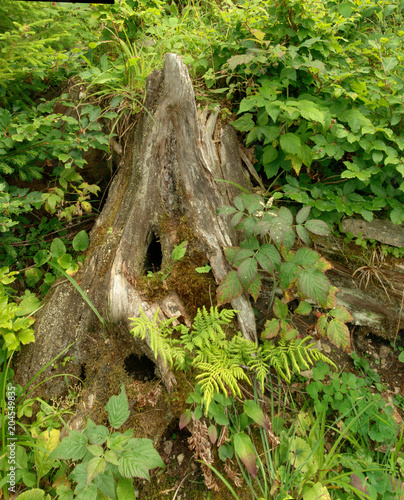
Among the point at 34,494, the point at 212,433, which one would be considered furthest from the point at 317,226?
the point at 34,494

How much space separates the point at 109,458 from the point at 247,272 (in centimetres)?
131

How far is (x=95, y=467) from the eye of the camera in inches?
63.9

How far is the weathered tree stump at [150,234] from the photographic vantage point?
2.34 m

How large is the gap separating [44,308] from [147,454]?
1606mm

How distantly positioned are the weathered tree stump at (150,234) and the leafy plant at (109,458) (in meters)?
0.60

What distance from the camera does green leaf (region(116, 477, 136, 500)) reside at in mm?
1736

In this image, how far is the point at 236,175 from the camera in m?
2.89

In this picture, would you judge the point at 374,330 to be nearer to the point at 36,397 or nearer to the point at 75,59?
the point at 36,397

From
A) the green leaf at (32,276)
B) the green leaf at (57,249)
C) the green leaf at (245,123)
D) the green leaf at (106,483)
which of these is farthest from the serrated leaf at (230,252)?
the green leaf at (32,276)

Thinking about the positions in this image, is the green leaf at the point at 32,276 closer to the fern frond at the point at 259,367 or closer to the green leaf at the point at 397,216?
the fern frond at the point at 259,367

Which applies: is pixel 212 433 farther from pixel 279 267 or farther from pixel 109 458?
pixel 279 267

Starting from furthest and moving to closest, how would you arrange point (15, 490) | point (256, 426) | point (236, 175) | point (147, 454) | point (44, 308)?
point (236, 175) → point (44, 308) → point (256, 426) → point (15, 490) → point (147, 454)

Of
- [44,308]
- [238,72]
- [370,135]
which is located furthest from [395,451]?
[238,72]

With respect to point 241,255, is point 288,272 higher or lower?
lower
